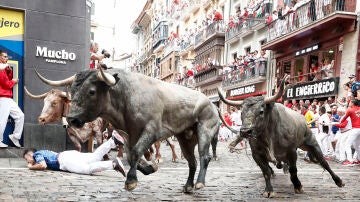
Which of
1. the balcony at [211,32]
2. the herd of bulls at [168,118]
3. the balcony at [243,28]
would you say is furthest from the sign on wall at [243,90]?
the herd of bulls at [168,118]

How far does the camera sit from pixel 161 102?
6.12 metres

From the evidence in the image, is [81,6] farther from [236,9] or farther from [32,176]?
[236,9]

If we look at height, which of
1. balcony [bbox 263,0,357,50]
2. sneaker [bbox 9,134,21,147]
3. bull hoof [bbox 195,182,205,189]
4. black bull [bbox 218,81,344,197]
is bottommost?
sneaker [bbox 9,134,21,147]

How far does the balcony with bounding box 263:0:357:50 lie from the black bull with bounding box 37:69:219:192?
1619 cm

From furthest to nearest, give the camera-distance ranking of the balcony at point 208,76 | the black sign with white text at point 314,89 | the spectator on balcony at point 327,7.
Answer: the balcony at point 208,76, the spectator on balcony at point 327,7, the black sign with white text at point 314,89

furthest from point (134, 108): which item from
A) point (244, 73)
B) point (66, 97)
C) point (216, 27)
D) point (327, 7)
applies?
point (216, 27)

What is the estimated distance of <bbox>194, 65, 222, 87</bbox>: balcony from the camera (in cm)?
3853

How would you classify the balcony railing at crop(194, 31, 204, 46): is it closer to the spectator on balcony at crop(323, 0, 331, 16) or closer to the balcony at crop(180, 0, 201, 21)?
the balcony at crop(180, 0, 201, 21)

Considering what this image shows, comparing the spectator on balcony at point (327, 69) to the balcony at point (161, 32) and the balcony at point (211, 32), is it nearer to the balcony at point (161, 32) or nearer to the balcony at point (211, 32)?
the balcony at point (211, 32)

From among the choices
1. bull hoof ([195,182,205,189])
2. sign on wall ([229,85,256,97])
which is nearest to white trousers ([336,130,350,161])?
bull hoof ([195,182,205,189])

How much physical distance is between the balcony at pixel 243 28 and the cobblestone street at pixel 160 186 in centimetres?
2136

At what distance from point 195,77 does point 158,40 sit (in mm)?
21697

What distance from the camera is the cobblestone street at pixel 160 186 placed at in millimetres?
6164

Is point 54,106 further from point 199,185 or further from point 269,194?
point 269,194
